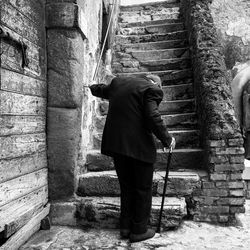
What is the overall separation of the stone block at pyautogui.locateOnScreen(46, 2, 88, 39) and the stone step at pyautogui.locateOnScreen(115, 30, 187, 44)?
113 inches

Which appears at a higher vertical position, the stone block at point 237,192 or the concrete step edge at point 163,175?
the concrete step edge at point 163,175

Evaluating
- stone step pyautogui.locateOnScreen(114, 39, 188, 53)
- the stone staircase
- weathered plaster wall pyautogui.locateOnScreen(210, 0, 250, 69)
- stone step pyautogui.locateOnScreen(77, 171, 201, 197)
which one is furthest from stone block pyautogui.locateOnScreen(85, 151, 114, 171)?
weathered plaster wall pyautogui.locateOnScreen(210, 0, 250, 69)

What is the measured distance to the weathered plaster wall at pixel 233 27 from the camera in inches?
270

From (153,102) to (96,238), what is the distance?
1.44 meters

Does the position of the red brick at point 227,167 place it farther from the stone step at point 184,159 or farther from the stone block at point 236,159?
the stone step at point 184,159

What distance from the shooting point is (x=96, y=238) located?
278cm

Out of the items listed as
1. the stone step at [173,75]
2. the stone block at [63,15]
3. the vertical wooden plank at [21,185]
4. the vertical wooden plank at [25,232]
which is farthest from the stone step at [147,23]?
the vertical wooden plank at [25,232]

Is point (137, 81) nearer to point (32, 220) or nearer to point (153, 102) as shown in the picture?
point (153, 102)

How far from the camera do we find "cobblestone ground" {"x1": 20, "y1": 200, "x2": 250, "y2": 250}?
8.48ft

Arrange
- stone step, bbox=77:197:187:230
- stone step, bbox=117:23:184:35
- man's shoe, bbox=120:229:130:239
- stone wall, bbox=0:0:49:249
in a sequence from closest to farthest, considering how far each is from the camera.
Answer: stone wall, bbox=0:0:49:249, man's shoe, bbox=120:229:130:239, stone step, bbox=77:197:187:230, stone step, bbox=117:23:184:35

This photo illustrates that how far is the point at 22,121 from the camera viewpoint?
2.67 meters

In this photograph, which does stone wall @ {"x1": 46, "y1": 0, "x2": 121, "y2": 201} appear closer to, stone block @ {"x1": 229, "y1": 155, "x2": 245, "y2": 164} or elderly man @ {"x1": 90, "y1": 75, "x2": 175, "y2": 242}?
elderly man @ {"x1": 90, "y1": 75, "x2": 175, "y2": 242}

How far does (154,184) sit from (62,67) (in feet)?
5.38

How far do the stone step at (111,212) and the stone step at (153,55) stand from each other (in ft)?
9.87
